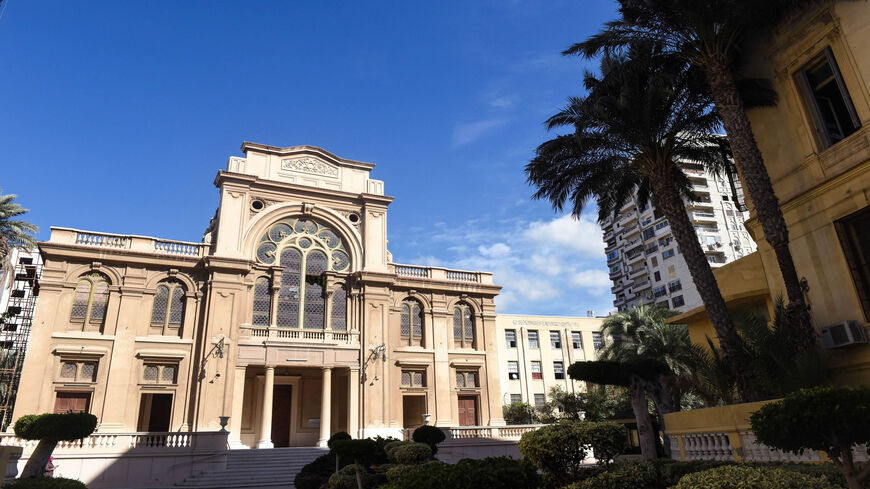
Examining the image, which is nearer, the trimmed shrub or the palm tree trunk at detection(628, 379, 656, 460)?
the trimmed shrub

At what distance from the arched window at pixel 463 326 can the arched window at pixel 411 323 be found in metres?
2.20

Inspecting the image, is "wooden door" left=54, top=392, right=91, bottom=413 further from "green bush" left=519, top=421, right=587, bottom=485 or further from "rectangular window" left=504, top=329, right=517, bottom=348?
"rectangular window" left=504, top=329, right=517, bottom=348

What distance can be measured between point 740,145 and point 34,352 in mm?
27322

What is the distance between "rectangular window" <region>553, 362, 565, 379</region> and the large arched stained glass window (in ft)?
95.3

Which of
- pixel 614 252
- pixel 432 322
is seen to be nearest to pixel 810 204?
pixel 432 322

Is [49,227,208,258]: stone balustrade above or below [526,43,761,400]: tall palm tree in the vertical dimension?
above

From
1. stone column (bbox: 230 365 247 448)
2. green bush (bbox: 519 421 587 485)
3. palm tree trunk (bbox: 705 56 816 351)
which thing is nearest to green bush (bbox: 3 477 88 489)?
green bush (bbox: 519 421 587 485)

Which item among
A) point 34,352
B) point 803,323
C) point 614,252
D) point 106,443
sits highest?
point 614,252

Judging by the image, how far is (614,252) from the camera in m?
75.5

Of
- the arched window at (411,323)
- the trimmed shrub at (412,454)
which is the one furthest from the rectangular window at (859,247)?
the arched window at (411,323)

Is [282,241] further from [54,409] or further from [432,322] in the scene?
[54,409]

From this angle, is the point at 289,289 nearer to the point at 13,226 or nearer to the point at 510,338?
the point at 13,226

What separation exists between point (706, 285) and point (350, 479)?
10.3 m

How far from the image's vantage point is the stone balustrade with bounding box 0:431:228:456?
19781 mm
